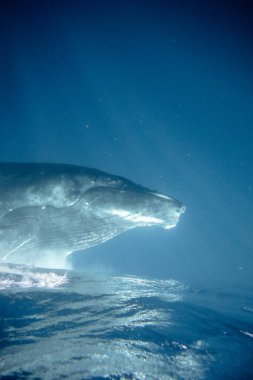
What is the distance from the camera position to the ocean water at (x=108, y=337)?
3244 millimetres

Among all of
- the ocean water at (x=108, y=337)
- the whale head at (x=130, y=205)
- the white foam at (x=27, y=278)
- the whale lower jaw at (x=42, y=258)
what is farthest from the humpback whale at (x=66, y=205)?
the ocean water at (x=108, y=337)

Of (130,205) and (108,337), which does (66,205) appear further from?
(108,337)

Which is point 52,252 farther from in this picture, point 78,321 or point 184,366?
point 184,366

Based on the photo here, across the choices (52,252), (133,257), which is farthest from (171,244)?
(52,252)

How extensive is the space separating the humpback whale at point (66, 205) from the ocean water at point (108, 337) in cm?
120

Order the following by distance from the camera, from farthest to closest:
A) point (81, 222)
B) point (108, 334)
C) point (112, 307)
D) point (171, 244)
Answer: point (171, 244) < point (81, 222) < point (112, 307) < point (108, 334)

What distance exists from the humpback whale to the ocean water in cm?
120

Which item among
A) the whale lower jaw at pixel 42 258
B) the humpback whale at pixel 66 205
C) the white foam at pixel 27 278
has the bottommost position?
the white foam at pixel 27 278

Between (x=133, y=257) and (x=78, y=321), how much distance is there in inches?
5601

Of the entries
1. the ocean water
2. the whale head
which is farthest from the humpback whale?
the ocean water

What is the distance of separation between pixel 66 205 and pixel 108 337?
3.41m

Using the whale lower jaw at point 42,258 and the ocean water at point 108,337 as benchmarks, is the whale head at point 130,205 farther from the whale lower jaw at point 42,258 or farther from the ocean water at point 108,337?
the whale lower jaw at point 42,258

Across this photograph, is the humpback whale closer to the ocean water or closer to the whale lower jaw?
the whale lower jaw

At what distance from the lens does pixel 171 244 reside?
160m
